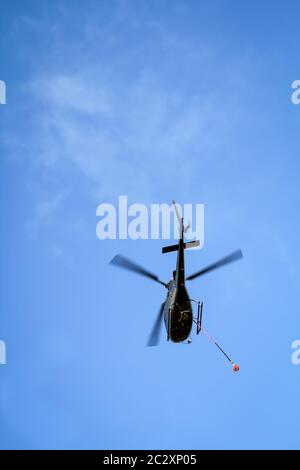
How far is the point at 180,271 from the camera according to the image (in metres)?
27.8

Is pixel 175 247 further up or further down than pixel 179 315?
further up

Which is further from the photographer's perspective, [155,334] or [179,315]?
[155,334]

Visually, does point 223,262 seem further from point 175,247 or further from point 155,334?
point 155,334

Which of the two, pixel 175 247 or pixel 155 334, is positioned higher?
pixel 175 247

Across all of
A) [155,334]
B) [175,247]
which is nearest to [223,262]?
[175,247]

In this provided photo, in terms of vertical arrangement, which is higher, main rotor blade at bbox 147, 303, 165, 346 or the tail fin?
the tail fin

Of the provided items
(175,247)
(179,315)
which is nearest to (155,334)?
(179,315)

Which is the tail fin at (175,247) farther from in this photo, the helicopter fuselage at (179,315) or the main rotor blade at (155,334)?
the main rotor blade at (155,334)

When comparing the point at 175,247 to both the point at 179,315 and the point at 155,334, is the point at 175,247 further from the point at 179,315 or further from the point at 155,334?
the point at 155,334

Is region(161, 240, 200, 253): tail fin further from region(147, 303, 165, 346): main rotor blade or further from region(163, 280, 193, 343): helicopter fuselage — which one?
region(147, 303, 165, 346): main rotor blade
